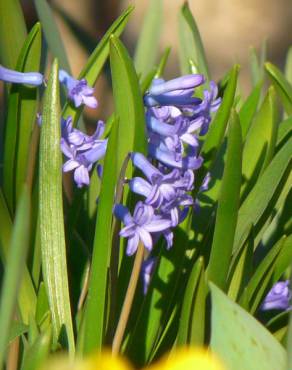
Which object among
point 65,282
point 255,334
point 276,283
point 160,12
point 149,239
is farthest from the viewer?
point 160,12

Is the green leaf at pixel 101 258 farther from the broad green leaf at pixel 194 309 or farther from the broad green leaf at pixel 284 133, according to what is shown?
the broad green leaf at pixel 284 133

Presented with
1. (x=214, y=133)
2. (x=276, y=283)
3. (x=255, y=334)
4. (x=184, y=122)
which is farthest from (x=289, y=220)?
(x=255, y=334)

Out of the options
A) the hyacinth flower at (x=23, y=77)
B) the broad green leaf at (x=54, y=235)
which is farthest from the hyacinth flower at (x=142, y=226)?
the hyacinth flower at (x=23, y=77)

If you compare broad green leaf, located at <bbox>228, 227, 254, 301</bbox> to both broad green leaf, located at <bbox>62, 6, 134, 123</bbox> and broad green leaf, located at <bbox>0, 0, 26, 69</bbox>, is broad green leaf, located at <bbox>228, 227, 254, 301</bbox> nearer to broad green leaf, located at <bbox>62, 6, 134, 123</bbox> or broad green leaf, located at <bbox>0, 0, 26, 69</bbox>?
broad green leaf, located at <bbox>62, 6, 134, 123</bbox>

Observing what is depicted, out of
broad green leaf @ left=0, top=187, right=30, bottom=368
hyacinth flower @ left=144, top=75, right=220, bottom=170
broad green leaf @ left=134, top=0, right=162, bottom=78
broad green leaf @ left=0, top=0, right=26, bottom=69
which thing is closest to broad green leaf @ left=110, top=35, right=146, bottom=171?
hyacinth flower @ left=144, top=75, right=220, bottom=170

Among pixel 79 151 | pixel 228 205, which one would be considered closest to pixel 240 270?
pixel 228 205

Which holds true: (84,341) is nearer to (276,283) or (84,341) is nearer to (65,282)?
(65,282)
